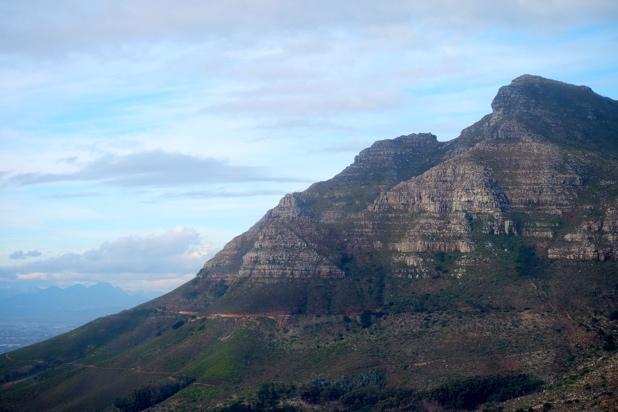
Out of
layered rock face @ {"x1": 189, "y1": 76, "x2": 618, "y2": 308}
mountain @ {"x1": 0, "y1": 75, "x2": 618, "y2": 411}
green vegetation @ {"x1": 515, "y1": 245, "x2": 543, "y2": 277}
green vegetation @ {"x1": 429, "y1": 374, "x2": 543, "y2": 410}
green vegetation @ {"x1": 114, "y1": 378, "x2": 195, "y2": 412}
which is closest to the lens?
green vegetation @ {"x1": 429, "y1": 374, "x2": 543, "y2": 410}

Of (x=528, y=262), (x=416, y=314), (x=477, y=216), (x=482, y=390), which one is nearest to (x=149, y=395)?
(x=416, y=314)

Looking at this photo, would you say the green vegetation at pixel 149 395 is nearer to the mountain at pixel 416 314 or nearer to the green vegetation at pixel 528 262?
the mountain at pixel 416 314

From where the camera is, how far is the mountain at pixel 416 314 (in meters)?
134

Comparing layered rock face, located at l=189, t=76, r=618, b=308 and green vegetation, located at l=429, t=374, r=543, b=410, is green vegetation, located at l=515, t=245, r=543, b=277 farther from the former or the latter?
green vegetation, located at l=429, t=374, r=543, b=410

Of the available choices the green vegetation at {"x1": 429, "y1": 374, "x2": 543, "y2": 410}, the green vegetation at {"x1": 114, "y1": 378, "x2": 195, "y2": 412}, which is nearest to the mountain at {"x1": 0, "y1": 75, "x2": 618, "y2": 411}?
the green vegetation at {"x1": 429, "y1": 374, "x2": 543, "y2": 410}

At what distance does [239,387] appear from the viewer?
144375mm

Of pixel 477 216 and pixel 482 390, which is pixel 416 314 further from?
pixel 482 390

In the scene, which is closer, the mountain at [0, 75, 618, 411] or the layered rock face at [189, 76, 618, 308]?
the mountain at [0, 75, 618, 411]

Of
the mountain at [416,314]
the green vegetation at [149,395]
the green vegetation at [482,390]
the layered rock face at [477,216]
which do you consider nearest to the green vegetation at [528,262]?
the mountain at [416,314]

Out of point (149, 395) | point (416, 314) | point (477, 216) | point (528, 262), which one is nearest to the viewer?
point (149, 395)

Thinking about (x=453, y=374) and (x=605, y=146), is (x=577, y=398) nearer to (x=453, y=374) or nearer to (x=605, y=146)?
(x=453, y=374)

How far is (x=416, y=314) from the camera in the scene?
527 ft

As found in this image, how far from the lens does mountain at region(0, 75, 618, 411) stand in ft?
438

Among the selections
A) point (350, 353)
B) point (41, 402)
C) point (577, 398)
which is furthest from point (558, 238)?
point (41, 402)
